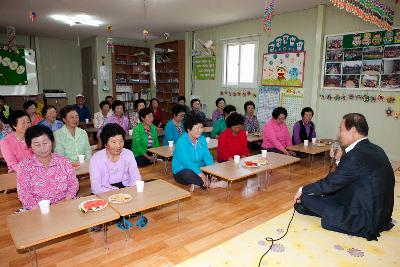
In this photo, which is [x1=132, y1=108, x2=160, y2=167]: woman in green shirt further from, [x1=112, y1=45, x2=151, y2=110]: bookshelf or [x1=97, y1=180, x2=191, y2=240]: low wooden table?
[x1=112, y1=45, x2=151, y2=110]: bookshelf

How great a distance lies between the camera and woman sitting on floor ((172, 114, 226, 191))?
13.2 feet

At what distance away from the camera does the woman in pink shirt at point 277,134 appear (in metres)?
5.45

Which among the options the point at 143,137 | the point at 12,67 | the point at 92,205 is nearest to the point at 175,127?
the point at 143,137

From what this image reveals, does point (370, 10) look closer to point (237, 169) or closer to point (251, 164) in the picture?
point (251, 164)

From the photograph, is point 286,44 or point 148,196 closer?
point 148,196

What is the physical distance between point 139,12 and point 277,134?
4.27m

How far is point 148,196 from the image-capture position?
2664mm

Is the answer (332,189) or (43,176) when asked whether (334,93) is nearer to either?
(332,189)

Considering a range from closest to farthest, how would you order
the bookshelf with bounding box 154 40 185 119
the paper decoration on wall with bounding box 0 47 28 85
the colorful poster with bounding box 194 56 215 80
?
the colorful poster with bounding box 194 56 215 80
the paper decoration on wall with bounding box 0 47 28 85
the bookshelf with bounding box 154 40 185 119

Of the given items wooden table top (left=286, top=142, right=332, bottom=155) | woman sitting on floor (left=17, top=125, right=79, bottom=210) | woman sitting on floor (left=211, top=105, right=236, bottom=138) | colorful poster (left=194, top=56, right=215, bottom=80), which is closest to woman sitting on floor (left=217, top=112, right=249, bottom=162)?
wooden table top (left=286, top=142, right=332, bottom=155)

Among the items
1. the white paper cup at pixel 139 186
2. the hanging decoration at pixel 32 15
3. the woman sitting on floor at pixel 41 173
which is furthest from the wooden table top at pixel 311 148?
the hanging decoration at pixel 32 15

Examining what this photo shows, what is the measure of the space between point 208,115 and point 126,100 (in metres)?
3.83

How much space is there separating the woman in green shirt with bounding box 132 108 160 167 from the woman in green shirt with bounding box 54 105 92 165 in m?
1.20

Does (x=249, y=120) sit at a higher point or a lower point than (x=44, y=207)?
higher
